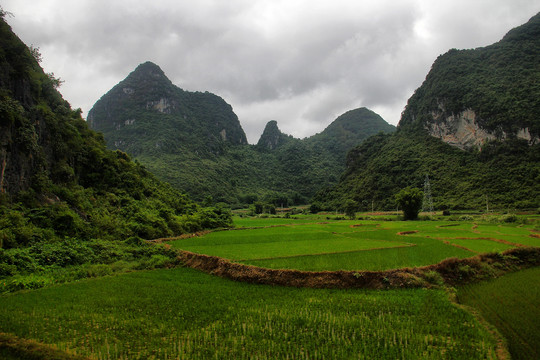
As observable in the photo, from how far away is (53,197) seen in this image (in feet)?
58.2

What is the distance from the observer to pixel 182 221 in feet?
89.4

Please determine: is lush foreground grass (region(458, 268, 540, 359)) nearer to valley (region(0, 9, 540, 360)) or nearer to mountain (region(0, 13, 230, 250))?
valley (region(0, 9, 540, 360))

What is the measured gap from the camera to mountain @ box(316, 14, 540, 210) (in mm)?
50250

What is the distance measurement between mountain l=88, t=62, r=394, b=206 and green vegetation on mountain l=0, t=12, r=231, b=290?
45088mm

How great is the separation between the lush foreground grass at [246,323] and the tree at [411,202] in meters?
36.9

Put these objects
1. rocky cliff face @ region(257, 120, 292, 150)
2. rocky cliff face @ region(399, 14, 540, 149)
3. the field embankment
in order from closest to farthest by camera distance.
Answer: the field embankment
rocky cliff face @ region(399, 14, 540, 149)
rocky cliff face @ region(257, 120, 292, 150)

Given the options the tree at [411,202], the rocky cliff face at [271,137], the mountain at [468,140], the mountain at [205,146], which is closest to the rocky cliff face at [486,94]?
the mountain at [468,140]

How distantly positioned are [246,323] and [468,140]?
79932 mm

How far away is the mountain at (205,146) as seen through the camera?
278ft

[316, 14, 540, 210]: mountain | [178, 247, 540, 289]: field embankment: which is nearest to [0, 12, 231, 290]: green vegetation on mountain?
[178, 247, 540, 289]: field embankment

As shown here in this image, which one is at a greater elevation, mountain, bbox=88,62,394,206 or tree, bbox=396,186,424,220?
mountain, bbox=88,62,394,206

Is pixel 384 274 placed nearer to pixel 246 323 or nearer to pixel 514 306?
pixel 514 306

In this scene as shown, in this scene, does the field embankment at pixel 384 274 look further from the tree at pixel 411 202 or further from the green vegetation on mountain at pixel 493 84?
the green vegetation on mountain at pixel 493 84

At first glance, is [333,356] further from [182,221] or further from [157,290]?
[182,221]
